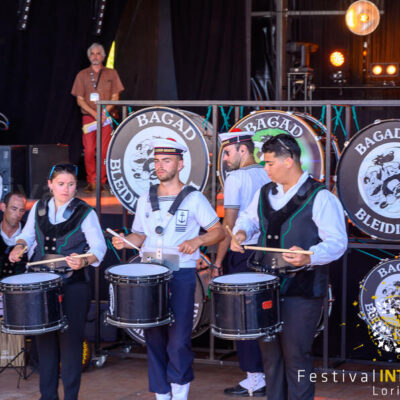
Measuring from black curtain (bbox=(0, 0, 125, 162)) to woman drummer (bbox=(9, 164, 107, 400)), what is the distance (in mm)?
5252

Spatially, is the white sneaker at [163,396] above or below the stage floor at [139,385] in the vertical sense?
above

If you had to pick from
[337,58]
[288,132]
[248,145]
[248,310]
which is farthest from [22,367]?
[337,58]

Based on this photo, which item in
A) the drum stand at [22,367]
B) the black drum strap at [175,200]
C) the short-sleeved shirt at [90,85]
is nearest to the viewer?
the black drum strap at [175,200]

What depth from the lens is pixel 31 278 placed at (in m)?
4.90

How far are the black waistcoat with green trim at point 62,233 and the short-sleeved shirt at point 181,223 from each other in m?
0.40

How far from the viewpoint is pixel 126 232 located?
6676 millimetres

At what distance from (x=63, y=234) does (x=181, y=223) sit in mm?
729

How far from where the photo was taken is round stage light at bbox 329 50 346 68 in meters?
14.4

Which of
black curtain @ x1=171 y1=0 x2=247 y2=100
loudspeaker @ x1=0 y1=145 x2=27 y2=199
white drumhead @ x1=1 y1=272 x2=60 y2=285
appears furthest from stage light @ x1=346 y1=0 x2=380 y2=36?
white drumhead @ x1=1 y1=272 x2=60 y2=285

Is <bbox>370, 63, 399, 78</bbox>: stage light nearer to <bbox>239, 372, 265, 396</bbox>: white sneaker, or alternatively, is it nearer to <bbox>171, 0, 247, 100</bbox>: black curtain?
<bbox>171, 0, 247, 100</bbox>: black curtain

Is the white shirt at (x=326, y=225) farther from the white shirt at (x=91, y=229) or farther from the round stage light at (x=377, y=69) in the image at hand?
the round stage light at (x=377, y=69)

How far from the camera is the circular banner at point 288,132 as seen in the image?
574 centimetres

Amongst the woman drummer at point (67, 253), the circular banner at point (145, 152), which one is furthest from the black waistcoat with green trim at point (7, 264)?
the woman drummer at point (67, 253)

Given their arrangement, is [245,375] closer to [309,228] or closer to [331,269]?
[331,269]
